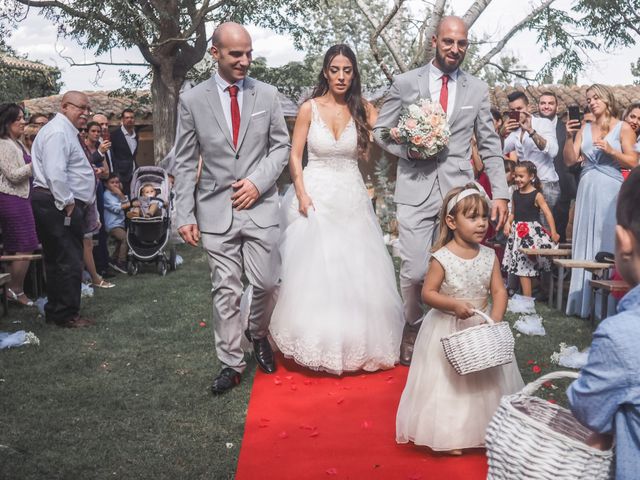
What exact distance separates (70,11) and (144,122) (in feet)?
27.6

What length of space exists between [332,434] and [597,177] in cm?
476

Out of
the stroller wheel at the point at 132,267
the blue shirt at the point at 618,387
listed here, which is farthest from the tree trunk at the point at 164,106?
the blue shirt at the point at 618,387

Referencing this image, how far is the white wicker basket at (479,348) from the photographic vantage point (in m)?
3.89

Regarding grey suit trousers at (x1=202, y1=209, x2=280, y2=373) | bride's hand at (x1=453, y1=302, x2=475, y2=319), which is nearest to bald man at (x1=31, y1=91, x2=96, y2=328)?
grey suit trousers at (x1=202, y1=209, x2=280, y2=373)

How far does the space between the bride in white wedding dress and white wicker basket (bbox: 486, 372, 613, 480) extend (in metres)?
3.19

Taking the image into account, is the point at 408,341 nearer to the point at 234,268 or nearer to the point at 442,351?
the point at 234,268

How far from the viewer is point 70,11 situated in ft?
50.7

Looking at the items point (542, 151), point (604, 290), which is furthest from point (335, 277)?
point (542, 151)

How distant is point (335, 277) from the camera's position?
20.3 ft

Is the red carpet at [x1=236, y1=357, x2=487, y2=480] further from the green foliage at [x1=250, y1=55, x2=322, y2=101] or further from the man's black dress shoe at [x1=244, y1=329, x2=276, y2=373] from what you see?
the green foliage at [x1=250, y1=55, x2=322, y2=101]

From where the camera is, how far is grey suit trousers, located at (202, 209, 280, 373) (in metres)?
5.54

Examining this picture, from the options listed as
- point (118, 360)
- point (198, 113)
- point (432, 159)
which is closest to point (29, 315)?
point (118, 360)

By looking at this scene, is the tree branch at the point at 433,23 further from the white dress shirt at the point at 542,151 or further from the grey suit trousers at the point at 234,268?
the grey suit trousers at the point at 234,268

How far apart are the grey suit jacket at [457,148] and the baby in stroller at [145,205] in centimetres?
631
